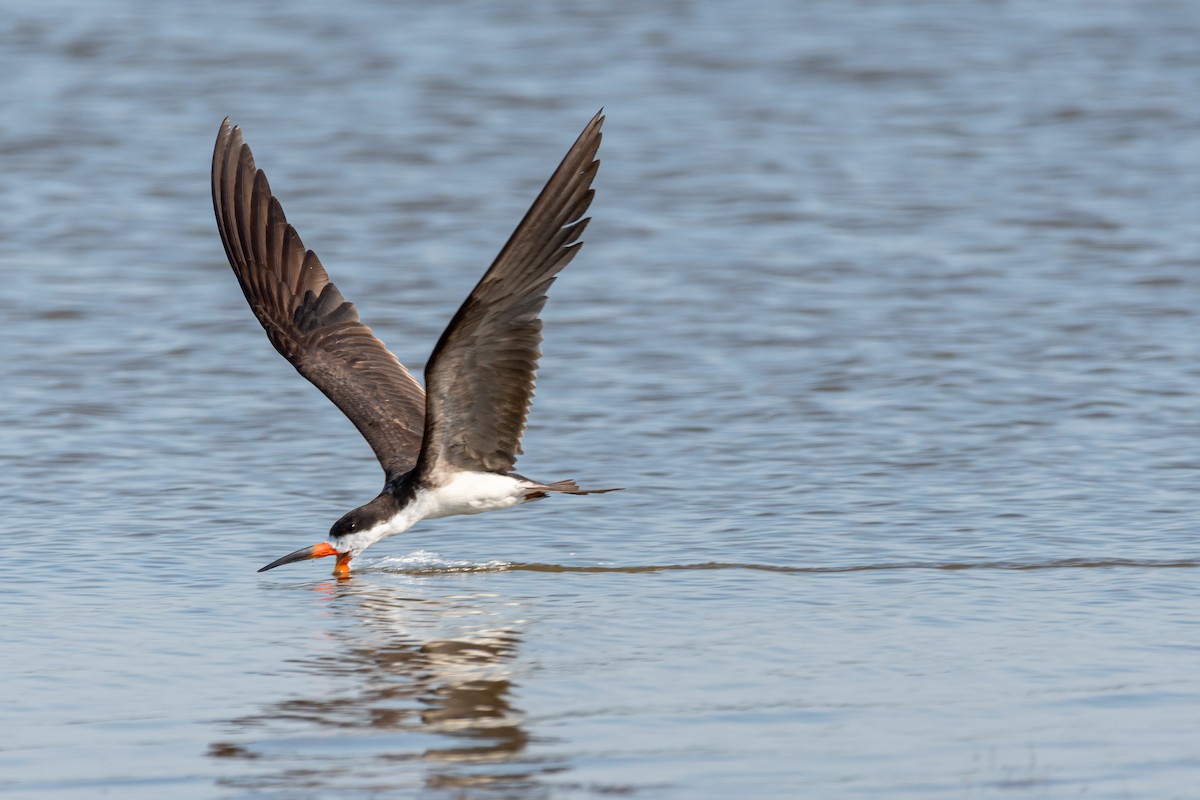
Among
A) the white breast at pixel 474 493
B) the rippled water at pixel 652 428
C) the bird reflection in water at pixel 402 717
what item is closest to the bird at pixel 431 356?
the white breast at pixel 474 493

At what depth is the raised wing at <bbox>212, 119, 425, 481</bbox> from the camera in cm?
830

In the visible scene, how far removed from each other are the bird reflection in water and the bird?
60 centimetres

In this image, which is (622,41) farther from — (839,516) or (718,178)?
(839,516)

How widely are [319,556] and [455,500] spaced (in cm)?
59

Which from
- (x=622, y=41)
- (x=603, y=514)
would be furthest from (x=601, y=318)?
(x=622, y=41)

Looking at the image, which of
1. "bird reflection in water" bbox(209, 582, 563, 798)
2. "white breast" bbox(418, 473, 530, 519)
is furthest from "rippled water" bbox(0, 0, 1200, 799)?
"white breast" bbox(418, 473, 530, 519)

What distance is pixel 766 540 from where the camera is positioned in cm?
781

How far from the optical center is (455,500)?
7473 millimetres

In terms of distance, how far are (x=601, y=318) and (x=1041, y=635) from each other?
18.8ft

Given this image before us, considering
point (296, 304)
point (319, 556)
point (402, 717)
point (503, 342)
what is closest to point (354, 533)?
point (319, 556)

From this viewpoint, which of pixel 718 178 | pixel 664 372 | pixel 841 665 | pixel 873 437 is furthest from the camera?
pixel 718 178

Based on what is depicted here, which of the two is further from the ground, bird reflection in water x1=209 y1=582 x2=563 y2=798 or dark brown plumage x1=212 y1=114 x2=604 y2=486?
dark brown plumage x1=212 y1=114 x2=604 y2=486

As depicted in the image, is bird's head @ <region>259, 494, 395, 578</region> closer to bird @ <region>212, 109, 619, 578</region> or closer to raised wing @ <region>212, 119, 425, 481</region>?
bird @ <region>212, 109, 619, 578</region>

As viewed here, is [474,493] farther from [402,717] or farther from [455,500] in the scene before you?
[402,717]
